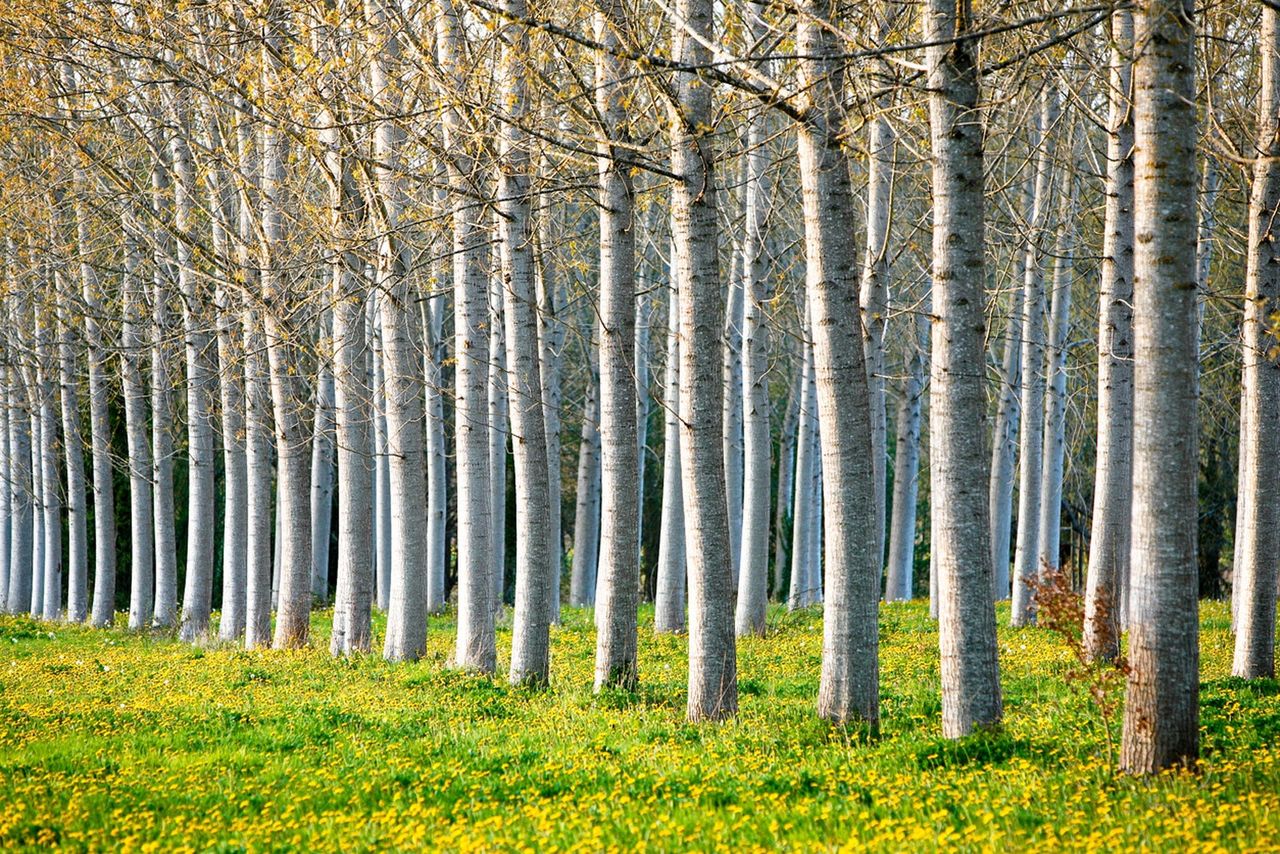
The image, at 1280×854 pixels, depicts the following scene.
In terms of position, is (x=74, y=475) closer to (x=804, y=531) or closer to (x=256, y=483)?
(x=256, y=483)

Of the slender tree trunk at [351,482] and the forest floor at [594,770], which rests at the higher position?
the slender tree trunk at [351,482]

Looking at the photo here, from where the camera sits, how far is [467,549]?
11656mm

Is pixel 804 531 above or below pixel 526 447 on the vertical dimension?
below

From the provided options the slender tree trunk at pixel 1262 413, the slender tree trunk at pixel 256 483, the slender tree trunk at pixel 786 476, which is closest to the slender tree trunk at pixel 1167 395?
the slender tree trunk at pixel 1262 413

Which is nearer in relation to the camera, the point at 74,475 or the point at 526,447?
the point at 526,447

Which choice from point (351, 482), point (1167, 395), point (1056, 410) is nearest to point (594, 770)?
point (1167, 395)

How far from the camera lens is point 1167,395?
19.6 ft

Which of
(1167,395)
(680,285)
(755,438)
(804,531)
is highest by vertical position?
(680,285)

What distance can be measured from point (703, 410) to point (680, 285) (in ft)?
3.21

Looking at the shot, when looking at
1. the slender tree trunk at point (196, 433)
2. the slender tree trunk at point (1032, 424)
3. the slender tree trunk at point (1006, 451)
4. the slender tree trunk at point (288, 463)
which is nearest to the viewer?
the slender tree trunk at point (288, 463)

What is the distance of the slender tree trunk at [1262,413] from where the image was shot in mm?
9445

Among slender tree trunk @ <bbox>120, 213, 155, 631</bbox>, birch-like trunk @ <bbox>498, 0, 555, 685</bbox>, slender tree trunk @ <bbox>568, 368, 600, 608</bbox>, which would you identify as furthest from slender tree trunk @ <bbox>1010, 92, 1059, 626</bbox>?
slender tree trunk @ <bbox>120, 213, 155, 631</bbox>

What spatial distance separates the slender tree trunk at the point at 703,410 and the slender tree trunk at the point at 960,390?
203cm

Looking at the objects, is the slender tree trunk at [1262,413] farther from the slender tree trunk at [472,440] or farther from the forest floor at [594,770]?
the slender tree trunk at [472,440]
